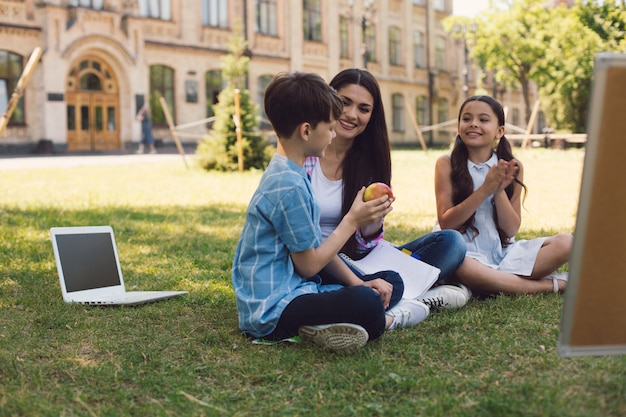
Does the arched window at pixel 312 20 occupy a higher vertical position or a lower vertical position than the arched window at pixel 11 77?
higher

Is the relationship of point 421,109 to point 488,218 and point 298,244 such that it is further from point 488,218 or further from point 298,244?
point 298,244

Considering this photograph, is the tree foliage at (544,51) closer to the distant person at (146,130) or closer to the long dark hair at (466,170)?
the distant person at (146,130)

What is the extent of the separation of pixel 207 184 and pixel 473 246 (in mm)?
9576

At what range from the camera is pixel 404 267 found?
406cm

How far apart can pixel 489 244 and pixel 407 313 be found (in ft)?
3.37

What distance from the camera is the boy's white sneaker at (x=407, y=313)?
12.1 feet

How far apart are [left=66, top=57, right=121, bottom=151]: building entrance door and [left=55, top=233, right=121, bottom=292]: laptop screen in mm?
23910

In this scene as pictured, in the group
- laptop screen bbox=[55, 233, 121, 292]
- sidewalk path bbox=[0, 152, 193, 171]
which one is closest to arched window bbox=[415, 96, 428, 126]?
sidewalk path bbox=[0, 152, 193, 171]

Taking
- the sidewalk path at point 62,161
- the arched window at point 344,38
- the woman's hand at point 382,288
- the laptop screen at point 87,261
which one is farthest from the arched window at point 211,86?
the woman's hand at point 382,288

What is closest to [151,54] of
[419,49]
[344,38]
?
[344,38]

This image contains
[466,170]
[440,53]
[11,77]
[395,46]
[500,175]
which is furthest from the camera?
[440,53]

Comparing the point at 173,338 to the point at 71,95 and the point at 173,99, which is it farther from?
the point at 173,99

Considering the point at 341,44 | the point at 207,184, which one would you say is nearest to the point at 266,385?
the point at 207,184

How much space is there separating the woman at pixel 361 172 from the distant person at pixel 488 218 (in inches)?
7.6
